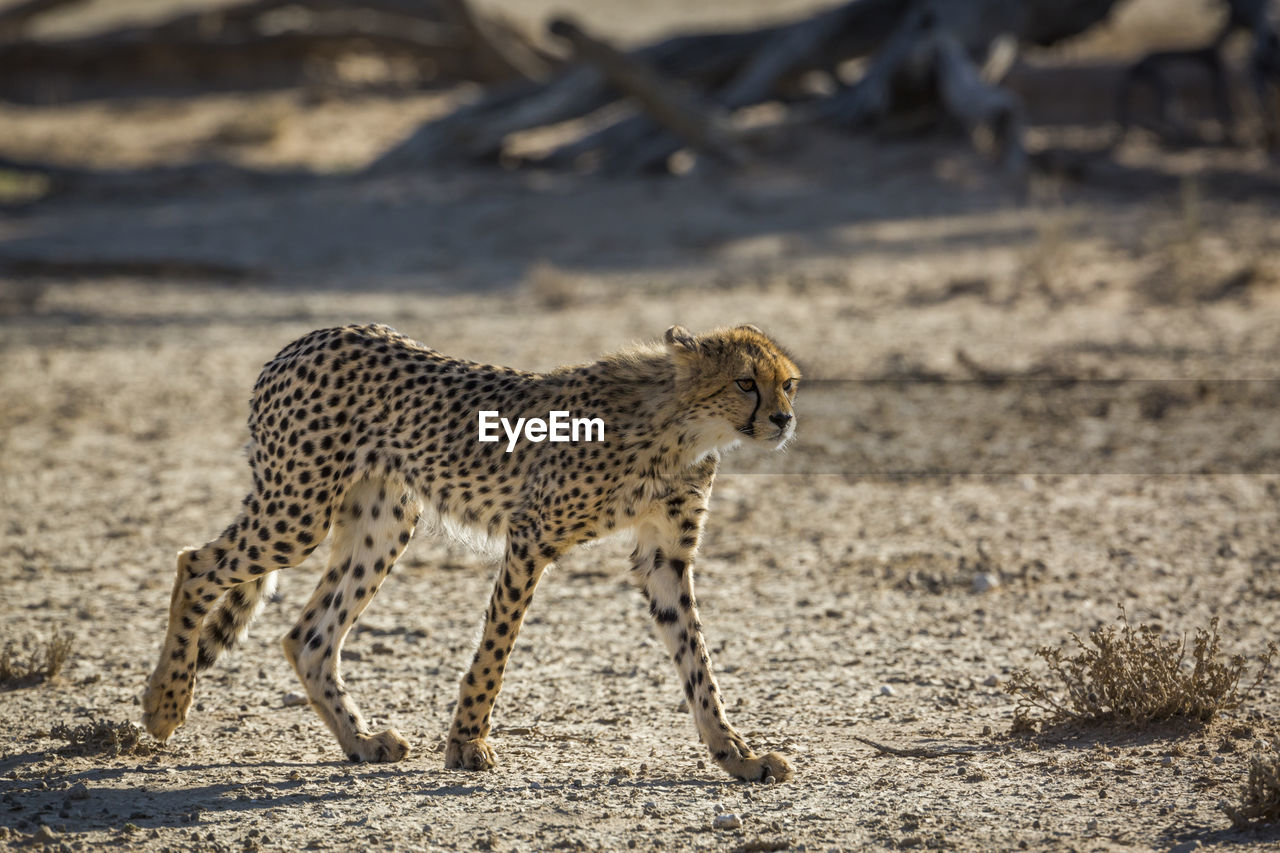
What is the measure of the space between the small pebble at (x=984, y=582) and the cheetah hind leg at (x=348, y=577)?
2.52 m

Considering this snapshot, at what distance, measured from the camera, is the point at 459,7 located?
67.7 feet

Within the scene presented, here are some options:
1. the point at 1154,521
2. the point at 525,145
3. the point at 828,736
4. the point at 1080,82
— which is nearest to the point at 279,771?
the point at 828,736

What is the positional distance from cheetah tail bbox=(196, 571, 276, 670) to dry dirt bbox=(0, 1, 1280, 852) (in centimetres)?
28

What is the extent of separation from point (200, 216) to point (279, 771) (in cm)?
1271

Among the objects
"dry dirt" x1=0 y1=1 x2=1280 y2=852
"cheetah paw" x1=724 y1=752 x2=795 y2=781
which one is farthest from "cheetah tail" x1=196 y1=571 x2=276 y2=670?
"cheetah paw" x1=724 y1=752 x2=795 y2=781

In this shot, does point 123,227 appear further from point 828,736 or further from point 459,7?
point 828,736

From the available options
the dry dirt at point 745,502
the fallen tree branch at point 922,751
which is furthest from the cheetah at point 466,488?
the fallen tree branch at point 922,751

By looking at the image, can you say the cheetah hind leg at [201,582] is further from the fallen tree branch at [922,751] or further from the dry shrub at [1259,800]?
the dry shrub at [1259,800]

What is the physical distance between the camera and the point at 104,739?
15.5ft

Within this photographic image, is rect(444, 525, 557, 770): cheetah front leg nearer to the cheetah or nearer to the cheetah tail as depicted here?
the cheetah

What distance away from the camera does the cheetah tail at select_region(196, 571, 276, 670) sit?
16.1 feet

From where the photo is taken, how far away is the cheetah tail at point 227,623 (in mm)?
4914

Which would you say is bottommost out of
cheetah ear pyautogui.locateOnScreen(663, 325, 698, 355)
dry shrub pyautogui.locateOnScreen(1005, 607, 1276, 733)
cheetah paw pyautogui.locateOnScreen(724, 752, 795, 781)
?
cheetah paw pyautogui.locateOnScreen(724, 752, 795, 781)

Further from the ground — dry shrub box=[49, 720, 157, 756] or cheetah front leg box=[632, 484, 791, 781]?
cheetah front leg box=[632, 484, 791, 781]
